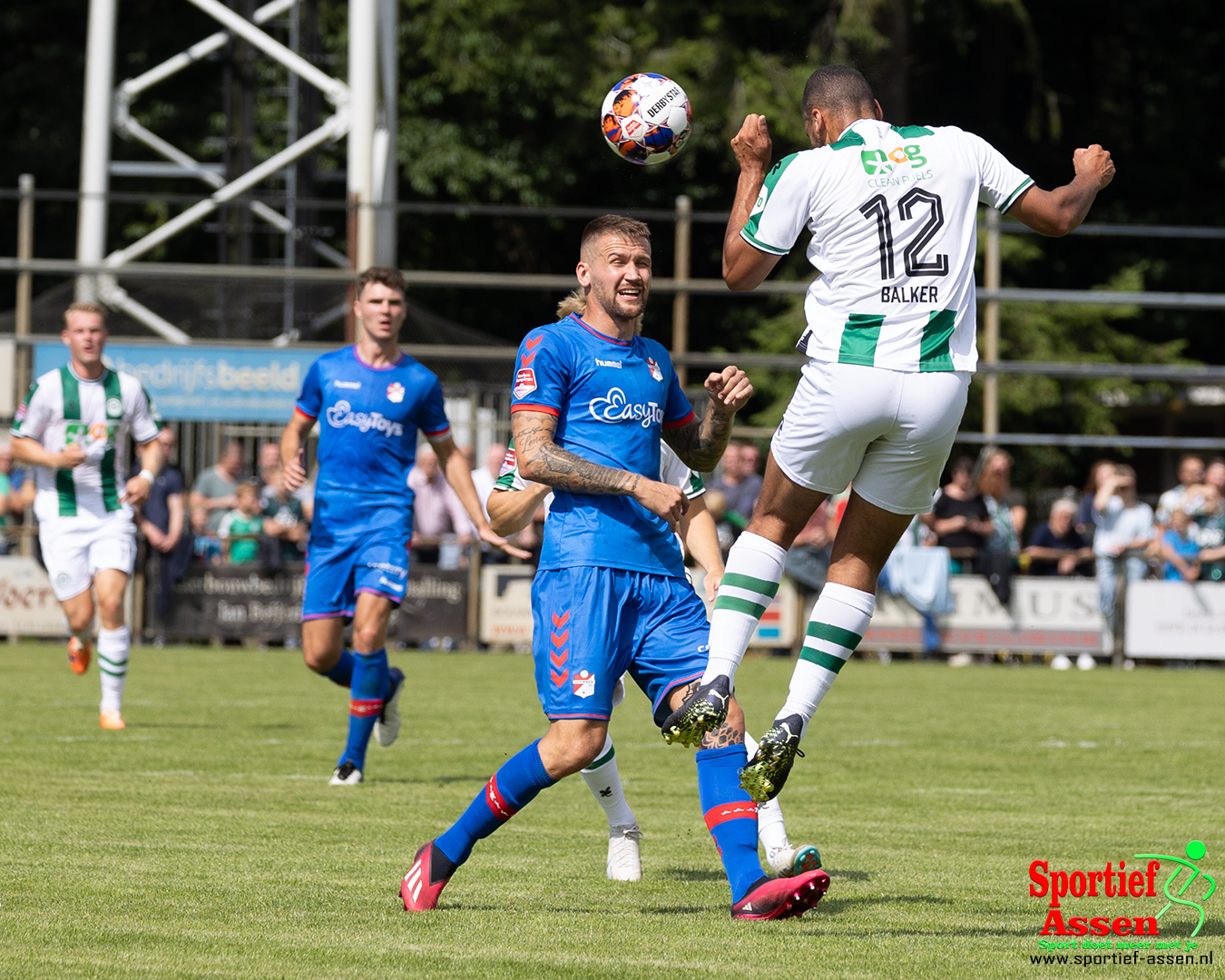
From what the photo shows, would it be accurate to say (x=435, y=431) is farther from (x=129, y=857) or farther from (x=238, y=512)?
(x=238, y=512)

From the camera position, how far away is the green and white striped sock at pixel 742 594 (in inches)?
223

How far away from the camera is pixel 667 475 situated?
6.44 m

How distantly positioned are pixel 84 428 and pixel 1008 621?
11.1 meters

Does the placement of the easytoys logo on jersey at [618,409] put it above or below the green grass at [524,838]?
above

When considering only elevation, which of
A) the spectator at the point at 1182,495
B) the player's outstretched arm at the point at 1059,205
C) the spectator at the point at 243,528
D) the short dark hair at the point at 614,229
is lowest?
the spectator at the point at 243,528

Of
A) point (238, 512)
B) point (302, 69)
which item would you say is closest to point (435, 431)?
point (238, 512)

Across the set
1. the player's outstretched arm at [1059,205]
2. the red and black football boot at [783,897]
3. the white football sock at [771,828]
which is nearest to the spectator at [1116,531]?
the white football sock at [771,828]

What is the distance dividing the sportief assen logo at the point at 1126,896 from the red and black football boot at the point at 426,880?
1.88 meters

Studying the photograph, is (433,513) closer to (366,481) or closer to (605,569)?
(366,481)

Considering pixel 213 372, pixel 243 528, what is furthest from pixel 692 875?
pixel 243 528

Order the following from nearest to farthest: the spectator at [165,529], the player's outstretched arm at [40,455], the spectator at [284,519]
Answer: the player's outstretched arm at [40,455], the spectator at [165,529], the spectator at [284,519]

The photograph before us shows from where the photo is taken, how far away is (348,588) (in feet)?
30.3

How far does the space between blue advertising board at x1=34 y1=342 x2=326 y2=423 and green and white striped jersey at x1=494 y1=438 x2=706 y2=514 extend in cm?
1243

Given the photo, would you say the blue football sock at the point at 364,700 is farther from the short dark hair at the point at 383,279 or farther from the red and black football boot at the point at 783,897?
the red and black football boot at the point at 783,897
